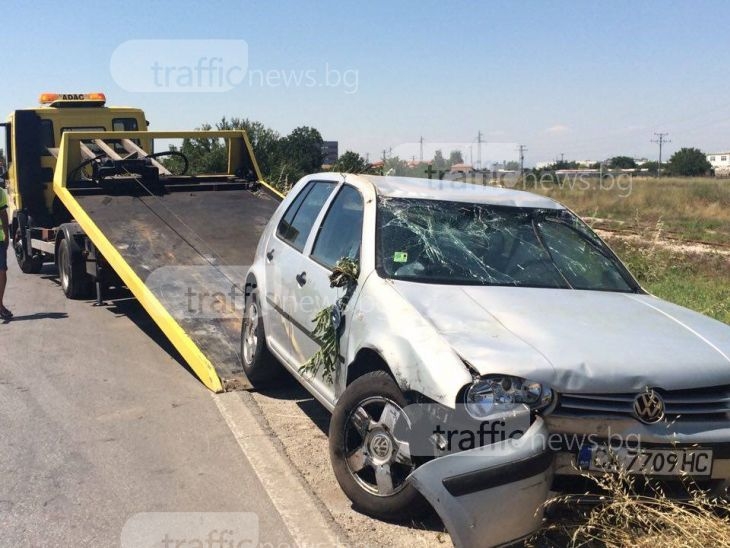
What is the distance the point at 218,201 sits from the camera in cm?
1088

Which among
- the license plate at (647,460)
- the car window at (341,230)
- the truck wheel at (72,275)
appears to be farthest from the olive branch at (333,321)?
the truck wheel at (72,275)

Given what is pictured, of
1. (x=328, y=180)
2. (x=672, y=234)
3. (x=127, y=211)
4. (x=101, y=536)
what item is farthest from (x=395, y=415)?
(x=672, y=234)

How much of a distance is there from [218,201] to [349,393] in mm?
7129

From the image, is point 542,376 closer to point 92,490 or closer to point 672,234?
point 92,490

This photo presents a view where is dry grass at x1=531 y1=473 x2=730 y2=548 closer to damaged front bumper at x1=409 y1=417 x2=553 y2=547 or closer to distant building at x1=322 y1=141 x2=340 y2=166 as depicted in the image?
damaged front bumper at x1=409 y1=417 x2=553 y2=547

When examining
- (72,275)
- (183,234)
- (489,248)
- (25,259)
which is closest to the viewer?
(489,248)

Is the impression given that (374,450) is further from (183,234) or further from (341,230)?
(183,234)

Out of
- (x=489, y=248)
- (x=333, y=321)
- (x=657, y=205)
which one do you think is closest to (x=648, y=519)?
(x=489, y=248)

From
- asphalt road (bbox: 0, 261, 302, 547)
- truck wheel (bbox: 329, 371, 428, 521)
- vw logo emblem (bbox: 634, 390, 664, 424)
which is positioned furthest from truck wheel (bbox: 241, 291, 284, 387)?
vw logo emblem (bbox: 634, 390, 664, 424)

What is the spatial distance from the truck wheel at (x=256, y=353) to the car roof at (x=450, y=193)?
4.98ft

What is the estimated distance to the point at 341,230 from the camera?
521 cm

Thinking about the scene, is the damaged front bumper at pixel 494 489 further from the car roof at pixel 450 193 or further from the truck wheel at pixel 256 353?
the truck wheel at pixel 256 353

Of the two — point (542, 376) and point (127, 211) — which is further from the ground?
point (127, 211)

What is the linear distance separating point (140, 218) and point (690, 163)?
73147 millimetres
